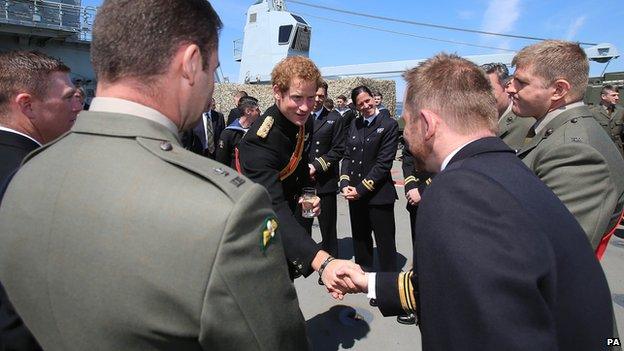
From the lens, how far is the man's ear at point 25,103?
7.30 feet

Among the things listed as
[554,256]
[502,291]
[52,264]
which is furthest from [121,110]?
[554,256]

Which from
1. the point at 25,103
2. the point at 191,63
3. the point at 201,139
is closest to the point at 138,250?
the point at 191,63

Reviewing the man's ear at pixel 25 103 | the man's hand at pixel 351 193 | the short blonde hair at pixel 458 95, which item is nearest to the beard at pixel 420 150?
the short blonde hair at pixel 458 95

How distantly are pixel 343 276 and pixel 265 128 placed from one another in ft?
3.74

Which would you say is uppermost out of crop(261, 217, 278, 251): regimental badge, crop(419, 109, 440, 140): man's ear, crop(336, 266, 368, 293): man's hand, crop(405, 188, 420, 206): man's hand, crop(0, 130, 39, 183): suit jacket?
crop(419, 109, 440, 140): man's ear

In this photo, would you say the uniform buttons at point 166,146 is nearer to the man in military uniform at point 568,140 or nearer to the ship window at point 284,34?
the man in military uniform at point 568,140

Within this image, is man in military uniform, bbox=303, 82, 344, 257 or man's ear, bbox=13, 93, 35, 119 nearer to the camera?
man's ear, bbox=13, 93, 35, 119

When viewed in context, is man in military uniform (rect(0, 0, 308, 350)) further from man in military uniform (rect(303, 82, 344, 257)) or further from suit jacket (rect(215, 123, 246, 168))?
suit jacket (rect(215, 123, 246, 168))

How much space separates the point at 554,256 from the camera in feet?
3.87

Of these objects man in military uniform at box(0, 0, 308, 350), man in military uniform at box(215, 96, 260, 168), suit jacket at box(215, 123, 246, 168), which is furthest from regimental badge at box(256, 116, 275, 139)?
suit jacket at box(215, 123, 246, 168)

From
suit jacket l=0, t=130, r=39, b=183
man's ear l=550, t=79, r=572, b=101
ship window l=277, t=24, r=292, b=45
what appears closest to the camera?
suit jacket l=0, t=130, r=39, b=183

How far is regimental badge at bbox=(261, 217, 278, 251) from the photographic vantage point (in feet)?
3.12

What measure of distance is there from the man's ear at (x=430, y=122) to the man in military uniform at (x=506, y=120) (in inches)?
73.0

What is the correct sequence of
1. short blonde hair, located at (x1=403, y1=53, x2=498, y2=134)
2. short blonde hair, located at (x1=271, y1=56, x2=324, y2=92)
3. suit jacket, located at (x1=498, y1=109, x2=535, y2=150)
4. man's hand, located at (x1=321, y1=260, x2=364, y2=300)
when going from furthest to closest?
1. suit jacket, located at (x1=498, y1=109, x2=535, y2=150)
2. short blonde hair, located at (x1=271, y1=56, x2=324, y2=92)
3. man's hand, located at (x1=321, y1=260, x2=364, y2=300)
4. short blonde hair, located at (x1=403, y1=53, x2=498, y2=134)
